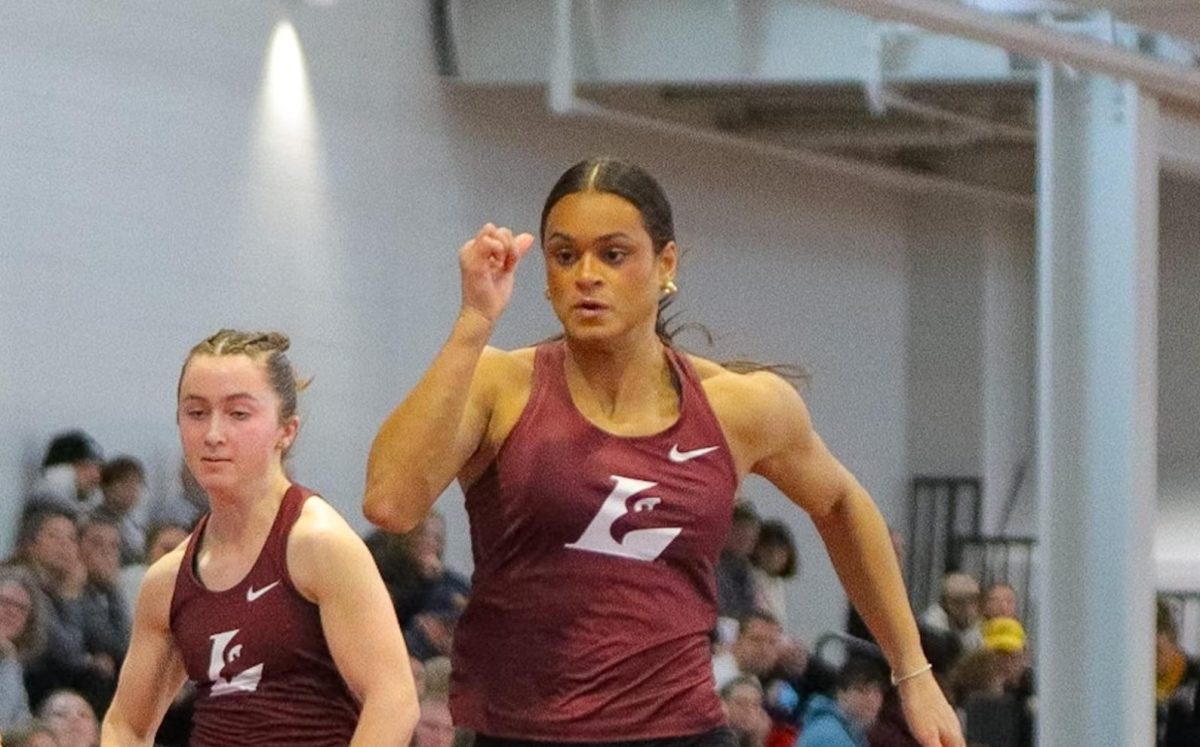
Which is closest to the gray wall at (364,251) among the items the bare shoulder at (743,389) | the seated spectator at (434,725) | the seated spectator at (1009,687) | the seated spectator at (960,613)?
the seated spectator at (434,725)

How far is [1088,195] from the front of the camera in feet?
30.7

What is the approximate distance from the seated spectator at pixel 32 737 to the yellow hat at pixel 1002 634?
537 cm

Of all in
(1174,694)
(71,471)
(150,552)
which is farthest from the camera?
(1174,694)

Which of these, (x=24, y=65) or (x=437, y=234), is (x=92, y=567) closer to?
(x=24, y=65)

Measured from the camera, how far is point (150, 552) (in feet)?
27.5

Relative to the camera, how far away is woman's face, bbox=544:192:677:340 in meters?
3.54

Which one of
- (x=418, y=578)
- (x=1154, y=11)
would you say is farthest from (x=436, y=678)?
(x=1154, y=11)

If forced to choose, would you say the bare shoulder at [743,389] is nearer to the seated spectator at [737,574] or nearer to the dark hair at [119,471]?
the dark hair at [119,471]

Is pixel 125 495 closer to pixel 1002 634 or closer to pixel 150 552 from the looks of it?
pixel 150 552

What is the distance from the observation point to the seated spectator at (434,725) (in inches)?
294

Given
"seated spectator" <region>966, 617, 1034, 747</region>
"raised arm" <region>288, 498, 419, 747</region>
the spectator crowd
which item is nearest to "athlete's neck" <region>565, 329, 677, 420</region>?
"raised arm" <region>288, 498, 419, 747</region>

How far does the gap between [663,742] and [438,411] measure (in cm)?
60

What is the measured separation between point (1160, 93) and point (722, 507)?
635 cm

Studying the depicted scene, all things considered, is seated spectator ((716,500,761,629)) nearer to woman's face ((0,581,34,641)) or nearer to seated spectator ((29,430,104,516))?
seated spectator ((29,430,104,516))
